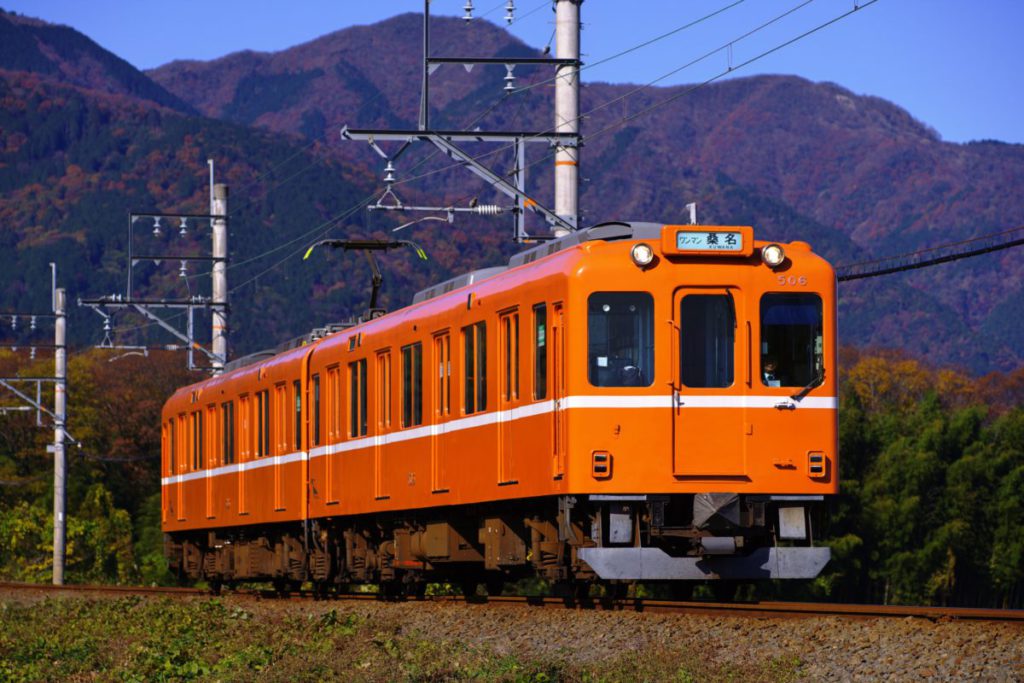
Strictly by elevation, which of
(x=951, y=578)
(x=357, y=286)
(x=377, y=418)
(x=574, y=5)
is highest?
(x=357, y=286)

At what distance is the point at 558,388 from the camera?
15078 millimetres

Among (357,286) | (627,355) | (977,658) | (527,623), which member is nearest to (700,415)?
(627,355)

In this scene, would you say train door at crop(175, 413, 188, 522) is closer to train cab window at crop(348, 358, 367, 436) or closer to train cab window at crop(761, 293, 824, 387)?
train cab window at crop(348, 358, 367, 436)

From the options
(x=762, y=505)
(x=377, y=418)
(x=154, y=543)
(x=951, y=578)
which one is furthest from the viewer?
(x=951, y=578)

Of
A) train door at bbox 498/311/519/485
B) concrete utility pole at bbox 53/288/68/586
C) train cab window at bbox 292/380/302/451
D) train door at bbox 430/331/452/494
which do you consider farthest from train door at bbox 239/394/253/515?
concrete utility pole at bbox 53/288/68/586

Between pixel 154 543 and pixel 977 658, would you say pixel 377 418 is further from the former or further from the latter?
pixel 154 543

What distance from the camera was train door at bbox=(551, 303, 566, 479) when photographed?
14953 mm

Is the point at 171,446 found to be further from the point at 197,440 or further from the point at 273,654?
the point at 273,654

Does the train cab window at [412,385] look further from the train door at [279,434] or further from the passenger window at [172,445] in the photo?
the passenger window at [172,445]

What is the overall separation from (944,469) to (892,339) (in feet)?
331

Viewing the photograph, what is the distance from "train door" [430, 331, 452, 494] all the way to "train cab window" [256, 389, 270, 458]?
6994mm

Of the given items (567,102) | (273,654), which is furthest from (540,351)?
(567,102)

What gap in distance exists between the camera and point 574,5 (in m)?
23.3

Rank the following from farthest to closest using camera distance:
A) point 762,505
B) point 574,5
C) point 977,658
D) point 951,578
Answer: point 951,578 → point 574,5 → point 762,505 → point 977,658
